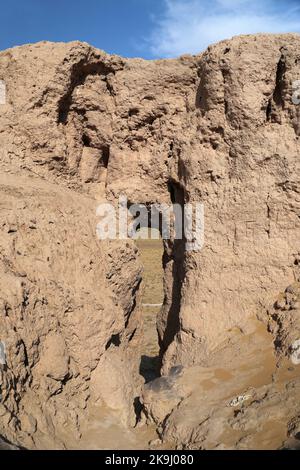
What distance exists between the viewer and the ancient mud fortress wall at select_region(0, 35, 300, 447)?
5562 millimetres

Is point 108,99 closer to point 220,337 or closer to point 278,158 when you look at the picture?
point 278,158

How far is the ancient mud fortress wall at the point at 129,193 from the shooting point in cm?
556

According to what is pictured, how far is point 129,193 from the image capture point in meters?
7.75

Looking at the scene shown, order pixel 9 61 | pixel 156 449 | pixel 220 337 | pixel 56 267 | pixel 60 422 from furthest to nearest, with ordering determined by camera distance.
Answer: pixel 9 61, pixel 220 337, pixel 56 267, pixel 60 422, pixel 156 449

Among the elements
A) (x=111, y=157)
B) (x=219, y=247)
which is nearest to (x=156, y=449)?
(x=219, y=247)

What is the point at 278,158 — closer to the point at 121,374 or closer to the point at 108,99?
the point at 108,99

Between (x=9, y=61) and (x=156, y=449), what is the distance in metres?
5.81

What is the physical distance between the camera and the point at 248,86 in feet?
21.0

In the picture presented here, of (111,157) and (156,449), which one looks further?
(111,157)

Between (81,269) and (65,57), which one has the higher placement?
(65,57)

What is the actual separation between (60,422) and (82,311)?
1467mm

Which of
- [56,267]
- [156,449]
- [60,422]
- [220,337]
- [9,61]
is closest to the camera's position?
[156,449]

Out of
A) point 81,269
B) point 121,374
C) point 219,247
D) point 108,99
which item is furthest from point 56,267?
point 108,99

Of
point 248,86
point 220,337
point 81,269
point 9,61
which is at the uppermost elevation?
point 9,61
